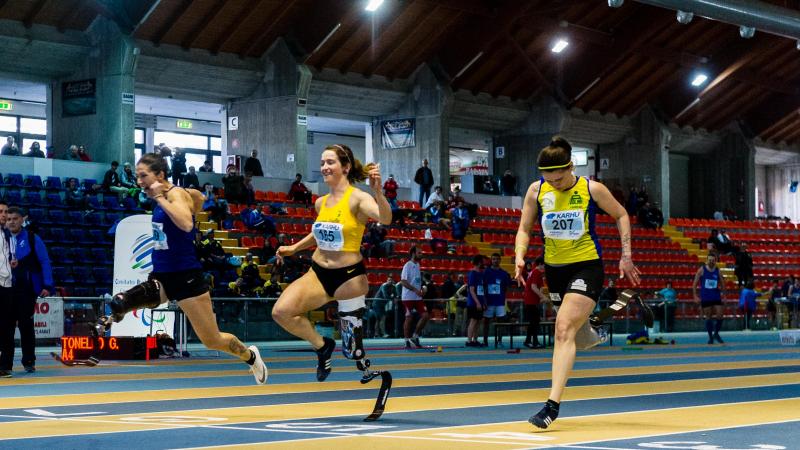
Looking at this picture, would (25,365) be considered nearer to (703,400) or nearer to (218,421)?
(218,421)

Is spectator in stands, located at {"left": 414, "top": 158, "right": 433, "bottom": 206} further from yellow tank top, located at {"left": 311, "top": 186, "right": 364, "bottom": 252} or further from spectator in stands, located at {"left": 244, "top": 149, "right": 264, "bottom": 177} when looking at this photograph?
yellow tank top, located at {"left": 311, "top": 186, "right": 364, "bottom": 252}

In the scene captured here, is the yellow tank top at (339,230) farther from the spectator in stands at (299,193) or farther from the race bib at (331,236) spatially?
the spectator in stands at (299,193)

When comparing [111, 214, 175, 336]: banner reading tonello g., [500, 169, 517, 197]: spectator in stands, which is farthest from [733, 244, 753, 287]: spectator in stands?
[111, 214, 175, 336]: banner reading tonello g.

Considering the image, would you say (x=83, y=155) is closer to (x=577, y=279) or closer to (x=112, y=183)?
(x=112, y=183)

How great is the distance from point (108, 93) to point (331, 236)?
2528 centimetres

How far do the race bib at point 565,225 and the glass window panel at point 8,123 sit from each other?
38.1m

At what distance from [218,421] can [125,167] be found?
22.6 metres

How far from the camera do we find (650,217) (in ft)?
150

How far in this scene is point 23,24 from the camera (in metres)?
32.1

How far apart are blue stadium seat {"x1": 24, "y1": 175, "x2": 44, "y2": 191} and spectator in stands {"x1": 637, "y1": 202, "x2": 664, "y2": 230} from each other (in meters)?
24.1

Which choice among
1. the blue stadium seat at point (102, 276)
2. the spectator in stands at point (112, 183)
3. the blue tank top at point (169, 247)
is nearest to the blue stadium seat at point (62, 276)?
the blue stadium seat at point (102, 276)

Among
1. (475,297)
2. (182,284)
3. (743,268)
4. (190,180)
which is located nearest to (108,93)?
(190,180)

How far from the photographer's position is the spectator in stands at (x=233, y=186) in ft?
103

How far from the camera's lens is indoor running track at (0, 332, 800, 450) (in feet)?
24.5
